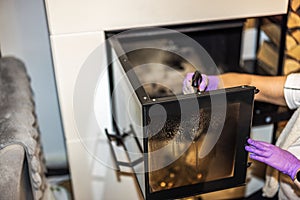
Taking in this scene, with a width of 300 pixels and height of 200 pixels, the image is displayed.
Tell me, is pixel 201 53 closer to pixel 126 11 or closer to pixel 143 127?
pixel 126 11

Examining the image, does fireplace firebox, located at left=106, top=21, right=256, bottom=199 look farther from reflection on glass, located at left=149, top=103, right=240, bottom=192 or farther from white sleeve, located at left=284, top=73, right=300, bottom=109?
white sleeve, located at left=284, top=73, right=300, bottom=109

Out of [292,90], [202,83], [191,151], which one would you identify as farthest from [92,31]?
[292,90]

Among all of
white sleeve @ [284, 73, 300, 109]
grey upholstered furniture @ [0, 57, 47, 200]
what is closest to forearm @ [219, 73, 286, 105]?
white sleeve @ [284, 73, 300, 109]

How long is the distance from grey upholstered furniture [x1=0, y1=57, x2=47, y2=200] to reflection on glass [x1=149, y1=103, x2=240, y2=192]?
0.38m

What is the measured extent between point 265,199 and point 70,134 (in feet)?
2.36

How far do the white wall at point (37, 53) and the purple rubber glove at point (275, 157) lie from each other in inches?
38.7

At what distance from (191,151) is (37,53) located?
91 cm

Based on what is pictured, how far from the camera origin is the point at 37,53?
5.90ft

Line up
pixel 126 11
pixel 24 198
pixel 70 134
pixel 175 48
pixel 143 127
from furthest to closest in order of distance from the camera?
pixel 175 48, pixel 70 134, pixel 126 11, pixel 24 198, pixel 143 127

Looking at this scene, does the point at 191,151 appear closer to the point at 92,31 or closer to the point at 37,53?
the point at 92,31

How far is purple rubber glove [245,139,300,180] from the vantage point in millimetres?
1179

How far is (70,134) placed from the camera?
1573 millimetres

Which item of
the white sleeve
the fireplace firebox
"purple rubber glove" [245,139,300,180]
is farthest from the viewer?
the white sleeve

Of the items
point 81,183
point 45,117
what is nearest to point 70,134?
point 81,183
